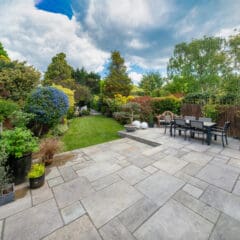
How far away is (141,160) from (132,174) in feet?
2.55

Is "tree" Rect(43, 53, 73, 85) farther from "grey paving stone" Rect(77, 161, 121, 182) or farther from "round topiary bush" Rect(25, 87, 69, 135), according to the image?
"grey paving stone" Rect(77, 161, 121, 182)

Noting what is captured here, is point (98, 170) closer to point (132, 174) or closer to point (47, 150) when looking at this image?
point (132, 174)

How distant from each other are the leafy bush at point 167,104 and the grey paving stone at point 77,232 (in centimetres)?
847

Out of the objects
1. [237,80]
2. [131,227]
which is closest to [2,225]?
[131,227]

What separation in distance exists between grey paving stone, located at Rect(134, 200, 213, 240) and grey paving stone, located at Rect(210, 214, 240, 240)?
70 mm

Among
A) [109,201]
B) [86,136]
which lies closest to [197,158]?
[109,201]

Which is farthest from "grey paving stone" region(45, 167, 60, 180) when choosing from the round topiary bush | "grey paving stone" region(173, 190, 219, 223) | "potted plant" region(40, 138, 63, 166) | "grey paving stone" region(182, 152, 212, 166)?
"grey paving stone" region(182, 152, 212, 166)

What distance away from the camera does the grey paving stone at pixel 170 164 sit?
122 inches

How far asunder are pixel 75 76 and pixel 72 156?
927 inches

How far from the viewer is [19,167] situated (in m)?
2.57

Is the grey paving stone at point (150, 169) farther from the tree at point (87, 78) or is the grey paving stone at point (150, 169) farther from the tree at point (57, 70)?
the tree at point (87, 78)

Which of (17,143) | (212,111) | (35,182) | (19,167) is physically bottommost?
(35,182)

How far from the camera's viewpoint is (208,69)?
52.5 ft

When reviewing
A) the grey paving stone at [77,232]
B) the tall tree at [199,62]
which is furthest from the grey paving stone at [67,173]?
the tall tree at [199,62]
